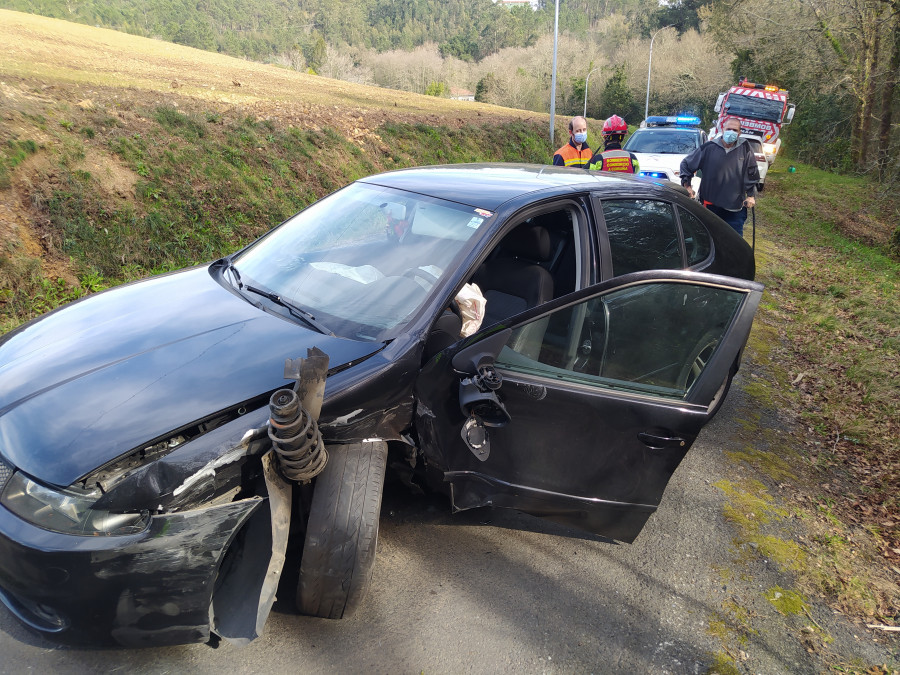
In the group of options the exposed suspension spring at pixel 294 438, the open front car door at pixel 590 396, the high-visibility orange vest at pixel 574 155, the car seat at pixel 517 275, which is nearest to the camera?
the exposed suspension spring at pixel 294 438

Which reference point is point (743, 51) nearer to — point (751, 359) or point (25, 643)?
point (751, 359)

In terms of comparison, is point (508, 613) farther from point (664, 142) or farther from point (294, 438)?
point (664, 142)

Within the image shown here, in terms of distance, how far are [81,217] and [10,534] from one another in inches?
224

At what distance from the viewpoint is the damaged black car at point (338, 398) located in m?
1.88

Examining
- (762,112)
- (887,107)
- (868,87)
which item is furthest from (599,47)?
(762,112)

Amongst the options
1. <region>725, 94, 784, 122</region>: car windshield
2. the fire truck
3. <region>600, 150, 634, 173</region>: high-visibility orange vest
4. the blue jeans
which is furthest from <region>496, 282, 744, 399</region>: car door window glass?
<region>725, 94, 784, 122</region>: car windshield

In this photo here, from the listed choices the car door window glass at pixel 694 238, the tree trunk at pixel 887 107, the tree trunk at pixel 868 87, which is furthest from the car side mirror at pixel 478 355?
the tree trunk at pixel 868 87

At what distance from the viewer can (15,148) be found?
21.4ft

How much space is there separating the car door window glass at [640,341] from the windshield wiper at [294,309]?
31.0 inches

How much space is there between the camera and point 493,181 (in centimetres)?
332

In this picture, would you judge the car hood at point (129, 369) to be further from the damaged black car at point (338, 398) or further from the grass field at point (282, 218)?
the grass field at point (282, 218)

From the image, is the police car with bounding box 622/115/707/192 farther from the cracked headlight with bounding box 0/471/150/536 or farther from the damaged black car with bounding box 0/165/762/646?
the cracked headlight with bounding box 0/471/150/536

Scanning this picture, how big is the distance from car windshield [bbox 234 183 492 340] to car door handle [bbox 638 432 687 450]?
1.10 metres

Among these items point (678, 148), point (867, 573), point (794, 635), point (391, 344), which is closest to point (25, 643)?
point (391, 344)
